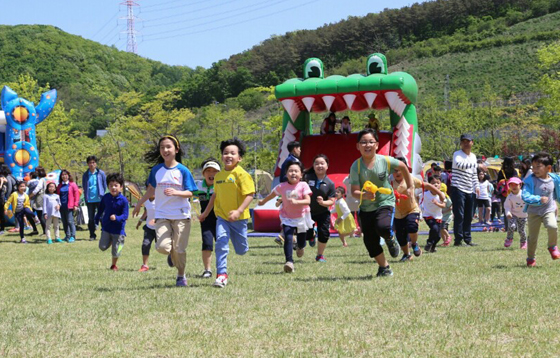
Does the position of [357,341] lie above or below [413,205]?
below

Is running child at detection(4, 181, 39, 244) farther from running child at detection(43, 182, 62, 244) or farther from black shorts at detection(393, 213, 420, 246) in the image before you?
black shorts at detection(393, 213, 420, 246)

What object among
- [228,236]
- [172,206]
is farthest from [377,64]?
[172,206]

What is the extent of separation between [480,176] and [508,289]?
432 inches

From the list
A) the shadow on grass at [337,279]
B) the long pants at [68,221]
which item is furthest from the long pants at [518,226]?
the long pants at [68,221]

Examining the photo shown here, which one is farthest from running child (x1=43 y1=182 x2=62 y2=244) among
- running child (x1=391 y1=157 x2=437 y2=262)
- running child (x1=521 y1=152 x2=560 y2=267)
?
running child (x1=521 y1=152 x2=560 y2=267)

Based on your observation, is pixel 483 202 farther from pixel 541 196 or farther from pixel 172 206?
pixel 172 206

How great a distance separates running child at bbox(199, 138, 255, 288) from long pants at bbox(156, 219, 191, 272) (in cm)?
38

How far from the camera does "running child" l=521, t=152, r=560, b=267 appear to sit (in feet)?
27.0

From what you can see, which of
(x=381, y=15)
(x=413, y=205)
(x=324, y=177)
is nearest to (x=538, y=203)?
(x=413, y=205)

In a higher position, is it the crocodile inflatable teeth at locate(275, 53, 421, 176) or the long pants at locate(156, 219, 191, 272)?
the crocodile inflatable teeth at locate(275, 53, 421, 176)

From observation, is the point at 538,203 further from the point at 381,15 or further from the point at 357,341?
the point at 381,15

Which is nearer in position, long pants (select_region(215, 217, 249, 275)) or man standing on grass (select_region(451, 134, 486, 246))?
long pants (select_region(215, 217, 249, 275))

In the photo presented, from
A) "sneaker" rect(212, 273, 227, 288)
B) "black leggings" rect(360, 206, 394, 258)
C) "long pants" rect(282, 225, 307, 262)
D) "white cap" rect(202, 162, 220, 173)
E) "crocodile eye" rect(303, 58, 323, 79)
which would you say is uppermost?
"crocodile eye" rect(303, 58, 323, 79)

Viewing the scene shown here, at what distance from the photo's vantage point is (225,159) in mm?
7375
